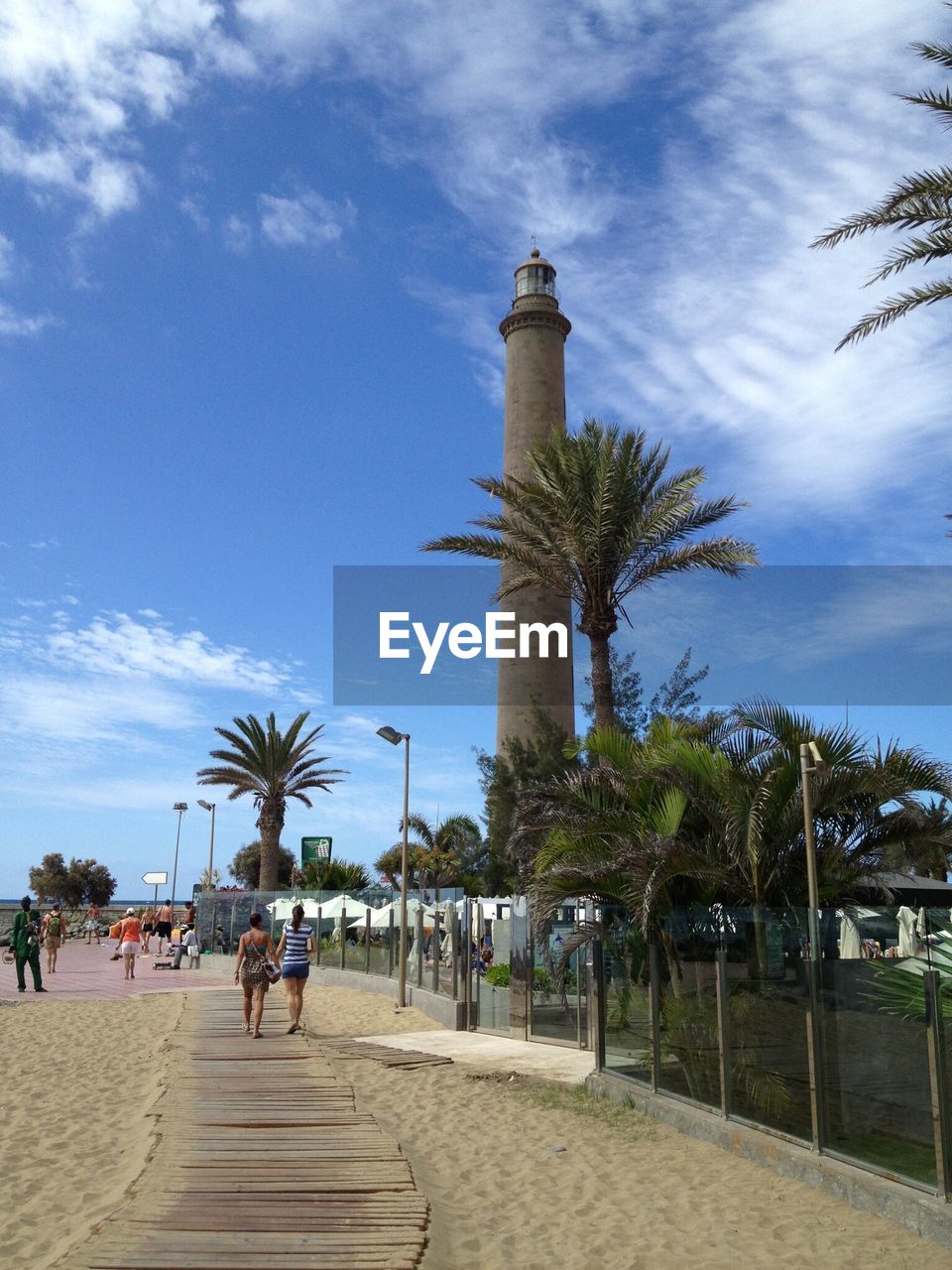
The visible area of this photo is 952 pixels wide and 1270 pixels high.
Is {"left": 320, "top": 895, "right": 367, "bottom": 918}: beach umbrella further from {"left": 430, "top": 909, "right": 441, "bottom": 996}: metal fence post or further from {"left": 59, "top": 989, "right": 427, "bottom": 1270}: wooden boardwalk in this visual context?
{"left": 59, "top": 989, "right": 427, "bottom": 1270}: wooden boardwalk

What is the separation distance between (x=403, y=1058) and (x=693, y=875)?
16.9 feet

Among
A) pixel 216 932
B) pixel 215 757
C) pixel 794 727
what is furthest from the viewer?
pixel 215 757

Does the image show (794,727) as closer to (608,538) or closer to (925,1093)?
(925,1093)

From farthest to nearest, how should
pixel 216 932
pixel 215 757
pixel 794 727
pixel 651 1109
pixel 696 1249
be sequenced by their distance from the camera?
pixel 215 757, pixel 216 932, pixel 794 727, pixel 651 1109, pixel 696 1249

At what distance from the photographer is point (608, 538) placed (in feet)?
62.4

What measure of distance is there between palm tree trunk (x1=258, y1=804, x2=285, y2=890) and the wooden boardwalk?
2987 cm

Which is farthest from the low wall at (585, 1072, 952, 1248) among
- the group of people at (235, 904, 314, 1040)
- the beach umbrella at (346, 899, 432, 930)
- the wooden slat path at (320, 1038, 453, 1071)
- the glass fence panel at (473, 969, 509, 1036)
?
→ the beach umbrella at (346, 899, 432, 930)

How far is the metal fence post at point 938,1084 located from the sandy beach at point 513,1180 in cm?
41

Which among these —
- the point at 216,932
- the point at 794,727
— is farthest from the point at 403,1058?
the point at 216,932

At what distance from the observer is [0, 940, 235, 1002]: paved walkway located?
23.1 metres

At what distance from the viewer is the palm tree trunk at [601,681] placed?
Answer: 17.9 meters

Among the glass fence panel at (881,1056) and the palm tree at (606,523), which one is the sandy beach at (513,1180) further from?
the palm tree at (606,523)

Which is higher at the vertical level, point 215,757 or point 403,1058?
point 215,757

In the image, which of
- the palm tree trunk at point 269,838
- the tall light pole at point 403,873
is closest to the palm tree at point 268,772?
the palm tree trunk at point 269,838
